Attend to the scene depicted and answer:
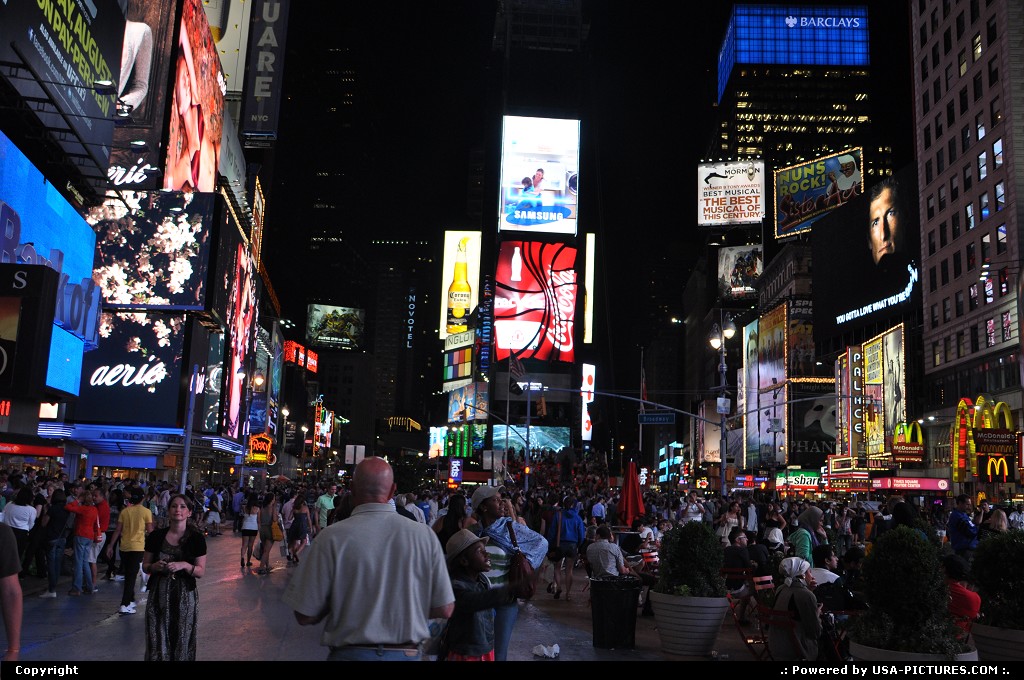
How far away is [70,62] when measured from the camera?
23.5 metres

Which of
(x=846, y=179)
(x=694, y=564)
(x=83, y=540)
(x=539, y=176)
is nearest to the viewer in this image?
(x=694, y=564)

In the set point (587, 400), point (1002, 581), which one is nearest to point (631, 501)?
Result: point (1002, 581)

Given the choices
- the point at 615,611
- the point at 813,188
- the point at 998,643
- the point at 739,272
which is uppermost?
the point at 813,188

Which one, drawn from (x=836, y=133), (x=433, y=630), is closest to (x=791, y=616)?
(x=433, y=630)

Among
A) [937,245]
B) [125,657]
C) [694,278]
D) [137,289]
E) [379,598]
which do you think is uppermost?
[694,278]

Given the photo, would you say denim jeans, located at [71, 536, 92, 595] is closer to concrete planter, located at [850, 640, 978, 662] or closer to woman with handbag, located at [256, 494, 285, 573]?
woman with handbag, located at [256, 494, 285, 573]

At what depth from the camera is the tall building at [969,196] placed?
51406 mm

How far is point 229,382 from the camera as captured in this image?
54875 mm

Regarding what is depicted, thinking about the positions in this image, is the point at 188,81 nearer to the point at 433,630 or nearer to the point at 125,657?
the point at 125,657

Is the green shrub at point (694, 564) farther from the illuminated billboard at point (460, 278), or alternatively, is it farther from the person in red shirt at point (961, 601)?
the illuminated billboard at point (460, 278)

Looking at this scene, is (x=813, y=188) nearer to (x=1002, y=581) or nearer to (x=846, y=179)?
(x=846, y=179)

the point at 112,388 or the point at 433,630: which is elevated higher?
the point at 112,388

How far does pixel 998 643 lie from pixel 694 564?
356 cm

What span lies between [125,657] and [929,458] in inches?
2343
